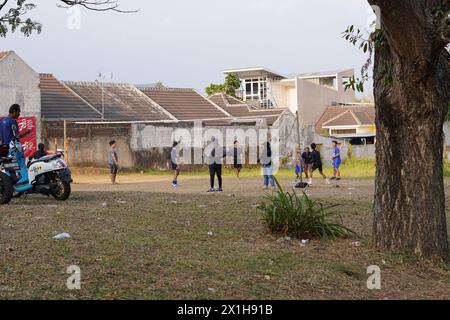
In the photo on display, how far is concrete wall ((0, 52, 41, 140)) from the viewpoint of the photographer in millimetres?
33469

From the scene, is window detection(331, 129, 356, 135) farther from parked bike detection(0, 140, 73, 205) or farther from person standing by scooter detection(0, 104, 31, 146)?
person standing by scooter detection(0, 104, 31, 146)

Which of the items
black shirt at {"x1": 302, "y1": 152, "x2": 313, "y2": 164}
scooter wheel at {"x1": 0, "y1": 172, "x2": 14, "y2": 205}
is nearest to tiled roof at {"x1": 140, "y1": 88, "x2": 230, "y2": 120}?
black shirt at {"x1": 302, "y1": 152, "x2": 313, "y2": 164}

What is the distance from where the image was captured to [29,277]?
6984mm

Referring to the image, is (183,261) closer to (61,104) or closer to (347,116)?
(61,104)

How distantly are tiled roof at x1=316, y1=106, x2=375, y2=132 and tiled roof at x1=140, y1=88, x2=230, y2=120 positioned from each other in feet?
42.7

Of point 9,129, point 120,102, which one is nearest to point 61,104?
point 120,102

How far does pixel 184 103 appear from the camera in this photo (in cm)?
4838

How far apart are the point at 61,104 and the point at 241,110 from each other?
50.4ft

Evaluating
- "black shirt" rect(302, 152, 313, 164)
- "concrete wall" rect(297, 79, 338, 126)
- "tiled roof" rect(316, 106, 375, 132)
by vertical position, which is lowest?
"black shirt" rect(302, 152, 313, 164)

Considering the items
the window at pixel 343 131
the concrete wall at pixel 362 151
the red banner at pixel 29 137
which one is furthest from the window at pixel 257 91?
the red banner at pixel 29 137

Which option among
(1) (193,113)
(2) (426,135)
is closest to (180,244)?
(2) (426,135)
